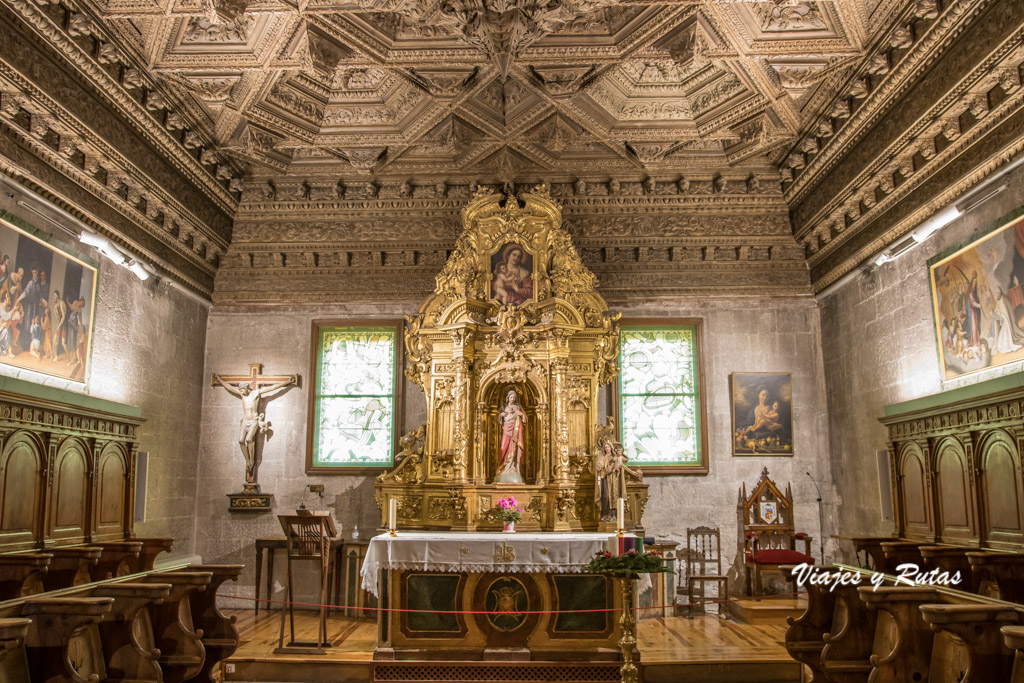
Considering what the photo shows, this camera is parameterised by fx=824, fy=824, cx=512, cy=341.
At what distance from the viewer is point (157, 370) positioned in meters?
11.3

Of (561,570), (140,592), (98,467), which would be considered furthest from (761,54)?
(98,467)

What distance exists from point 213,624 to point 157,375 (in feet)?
15.4

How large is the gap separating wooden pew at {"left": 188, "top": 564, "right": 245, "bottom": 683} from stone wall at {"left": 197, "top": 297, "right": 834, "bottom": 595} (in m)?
4.56

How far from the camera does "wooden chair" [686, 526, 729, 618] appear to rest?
37.0 feet

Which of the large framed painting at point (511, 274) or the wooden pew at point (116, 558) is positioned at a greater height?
the large framed painting at point (511, 274)

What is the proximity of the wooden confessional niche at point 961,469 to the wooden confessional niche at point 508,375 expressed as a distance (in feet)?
10.8

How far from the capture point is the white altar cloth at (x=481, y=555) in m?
8.45

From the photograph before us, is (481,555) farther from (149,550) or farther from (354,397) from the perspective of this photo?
(354,397)

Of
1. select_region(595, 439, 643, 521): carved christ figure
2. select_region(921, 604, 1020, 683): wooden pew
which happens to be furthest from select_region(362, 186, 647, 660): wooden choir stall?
select_region(921, 604, 1020, 683): wooden pew

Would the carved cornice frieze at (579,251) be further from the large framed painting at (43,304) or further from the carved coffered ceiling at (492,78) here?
the large framed painting at (43,304)

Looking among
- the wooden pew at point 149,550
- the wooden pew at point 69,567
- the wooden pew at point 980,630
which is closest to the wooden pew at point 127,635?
the wooden pew at point 69,567

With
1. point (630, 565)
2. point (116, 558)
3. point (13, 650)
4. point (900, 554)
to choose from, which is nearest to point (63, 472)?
point (116, 558)

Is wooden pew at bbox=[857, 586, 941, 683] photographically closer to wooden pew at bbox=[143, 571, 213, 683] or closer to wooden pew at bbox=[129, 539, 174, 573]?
wooden pew at bbox=[143, 571, 213, 683]

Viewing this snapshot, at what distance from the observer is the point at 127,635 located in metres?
6.61
